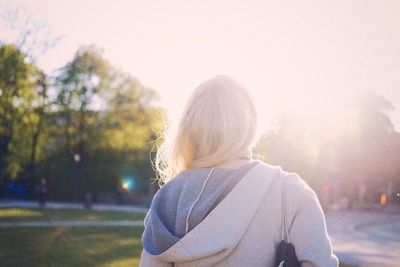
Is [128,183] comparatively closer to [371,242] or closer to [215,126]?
[371,242]

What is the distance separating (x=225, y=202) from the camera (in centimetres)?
186

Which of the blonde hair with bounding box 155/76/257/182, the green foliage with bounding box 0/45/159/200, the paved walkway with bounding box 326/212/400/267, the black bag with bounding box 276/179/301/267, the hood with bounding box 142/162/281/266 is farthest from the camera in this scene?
the green foliage with bounding box 0/45/159/200

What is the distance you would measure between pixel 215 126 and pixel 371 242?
15138mm

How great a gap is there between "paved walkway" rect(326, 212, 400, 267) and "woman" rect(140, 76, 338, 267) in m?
9.75

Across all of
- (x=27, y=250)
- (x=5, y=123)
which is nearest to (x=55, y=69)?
(x=5, y=123)

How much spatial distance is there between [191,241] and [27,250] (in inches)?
413

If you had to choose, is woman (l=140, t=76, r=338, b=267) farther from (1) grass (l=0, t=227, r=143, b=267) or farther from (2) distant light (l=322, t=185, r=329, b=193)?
(2) distant light (l=322, t=185, r=329, b=193)

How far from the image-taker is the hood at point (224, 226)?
183cm

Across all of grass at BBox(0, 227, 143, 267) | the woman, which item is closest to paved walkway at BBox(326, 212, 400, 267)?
grass at BBox(0, 227, 143, 267)

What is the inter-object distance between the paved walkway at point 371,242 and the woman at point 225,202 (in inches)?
384

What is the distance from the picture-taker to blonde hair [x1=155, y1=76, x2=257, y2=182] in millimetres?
1931

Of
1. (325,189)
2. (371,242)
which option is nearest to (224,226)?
(371,242)

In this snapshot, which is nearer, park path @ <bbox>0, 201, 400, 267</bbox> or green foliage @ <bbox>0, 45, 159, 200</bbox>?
park path @ <bbox>0, 201, 400, 267</bbox>

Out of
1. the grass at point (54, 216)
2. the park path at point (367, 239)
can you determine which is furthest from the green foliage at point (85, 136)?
the park path at point (367, 239)
